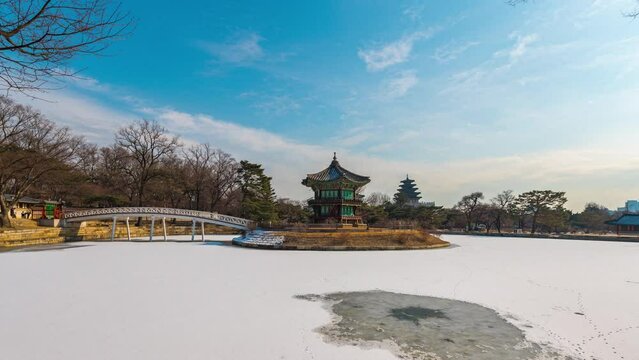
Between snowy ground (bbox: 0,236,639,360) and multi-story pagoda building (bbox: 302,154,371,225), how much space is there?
1540 centimetres

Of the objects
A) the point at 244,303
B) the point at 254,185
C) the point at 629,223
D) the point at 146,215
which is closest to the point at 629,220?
the point at 629,223

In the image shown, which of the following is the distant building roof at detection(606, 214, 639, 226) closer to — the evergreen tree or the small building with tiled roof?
the small building with tiled roof

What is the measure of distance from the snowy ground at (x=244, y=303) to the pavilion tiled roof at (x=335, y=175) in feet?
55.1

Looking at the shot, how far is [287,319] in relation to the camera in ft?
27.8

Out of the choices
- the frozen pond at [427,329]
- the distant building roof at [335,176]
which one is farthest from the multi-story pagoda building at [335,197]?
the frozen pond at [427,329]

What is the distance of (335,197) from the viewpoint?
34.5 metres

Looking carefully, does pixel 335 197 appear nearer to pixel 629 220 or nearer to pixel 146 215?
pixel 146 215

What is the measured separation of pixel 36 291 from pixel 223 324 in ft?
24.3

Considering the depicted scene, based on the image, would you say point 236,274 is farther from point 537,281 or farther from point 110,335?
point 537,281

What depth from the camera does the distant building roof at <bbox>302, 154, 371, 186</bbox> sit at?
114ft

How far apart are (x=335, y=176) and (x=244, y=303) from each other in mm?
26019

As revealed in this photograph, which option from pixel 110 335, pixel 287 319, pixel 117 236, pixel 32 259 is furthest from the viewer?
pixel 117 236

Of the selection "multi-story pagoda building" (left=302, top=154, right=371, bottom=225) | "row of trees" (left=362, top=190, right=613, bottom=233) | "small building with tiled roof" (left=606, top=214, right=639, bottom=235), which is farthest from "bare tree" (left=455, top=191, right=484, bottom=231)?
"multi-story pagoda building" (left=302, top=154, right=371, bottom=225)

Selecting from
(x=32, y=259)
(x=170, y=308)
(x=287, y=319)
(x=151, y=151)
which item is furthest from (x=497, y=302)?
(x=151, y=151)
